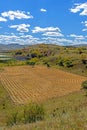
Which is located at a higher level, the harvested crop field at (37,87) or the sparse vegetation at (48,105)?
the sparse vegetation at (48,105)

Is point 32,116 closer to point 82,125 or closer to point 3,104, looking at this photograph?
point 82,125

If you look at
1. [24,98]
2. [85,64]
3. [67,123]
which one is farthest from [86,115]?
[85,64]

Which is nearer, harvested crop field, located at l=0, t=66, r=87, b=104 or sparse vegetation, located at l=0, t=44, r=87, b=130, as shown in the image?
sparse vegetation, located at l=0, t=44, r=87, b=130

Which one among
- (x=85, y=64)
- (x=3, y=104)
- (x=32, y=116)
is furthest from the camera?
(x=85, y=64)

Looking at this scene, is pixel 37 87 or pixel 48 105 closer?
pixel 48 105

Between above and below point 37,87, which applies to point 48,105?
above

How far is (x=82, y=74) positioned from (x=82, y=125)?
383 feet

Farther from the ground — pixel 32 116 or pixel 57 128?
pixel 57 128

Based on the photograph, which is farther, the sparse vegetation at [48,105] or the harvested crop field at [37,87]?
the harvested crop field at [37,87]

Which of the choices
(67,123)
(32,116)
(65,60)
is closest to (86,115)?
(67,123)

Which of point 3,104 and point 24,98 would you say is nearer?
point 3,104

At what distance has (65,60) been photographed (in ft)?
514

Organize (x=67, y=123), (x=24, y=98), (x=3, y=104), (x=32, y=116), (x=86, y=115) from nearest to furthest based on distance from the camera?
(x=67, y=123) → (x=86, y=115) → (x=32, y=116) → (x=3, y=104) → (x=24, y=98)

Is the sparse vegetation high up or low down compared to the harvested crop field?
up
